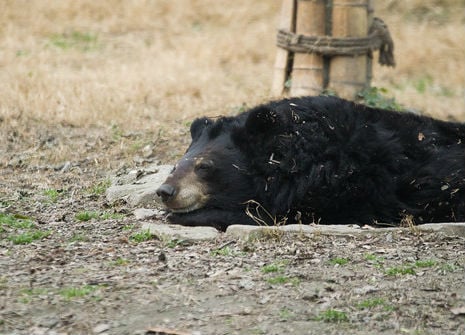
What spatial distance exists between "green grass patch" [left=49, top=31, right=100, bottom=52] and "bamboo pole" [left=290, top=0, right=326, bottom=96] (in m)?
5.54

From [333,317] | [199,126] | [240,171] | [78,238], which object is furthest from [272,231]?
[199,126]

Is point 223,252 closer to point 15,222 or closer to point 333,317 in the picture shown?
point 333,317

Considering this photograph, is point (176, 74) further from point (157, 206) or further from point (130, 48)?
point (157, 206)

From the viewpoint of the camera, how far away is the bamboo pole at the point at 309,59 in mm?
9750

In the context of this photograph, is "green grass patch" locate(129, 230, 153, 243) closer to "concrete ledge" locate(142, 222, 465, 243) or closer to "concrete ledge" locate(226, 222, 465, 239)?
"concrete ledge" locate(142, 222, 465, 243)

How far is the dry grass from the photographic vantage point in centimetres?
1060

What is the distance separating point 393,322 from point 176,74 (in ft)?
27.8

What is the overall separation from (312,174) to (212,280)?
1.76 m

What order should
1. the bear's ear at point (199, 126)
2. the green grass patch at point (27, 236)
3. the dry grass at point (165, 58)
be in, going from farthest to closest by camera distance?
1. the dry grass at point (165, 58)
2. the bear's ear at point (199, 126)
3. the green grass patch at point (27, 236)

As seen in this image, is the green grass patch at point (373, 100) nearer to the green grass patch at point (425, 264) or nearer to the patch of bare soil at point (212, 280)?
the patch of bare soil at point (212, 280)

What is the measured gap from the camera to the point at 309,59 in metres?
9.94

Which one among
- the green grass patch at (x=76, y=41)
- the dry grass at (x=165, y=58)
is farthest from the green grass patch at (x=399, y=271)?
the green grass patch at (x=76, y=41)

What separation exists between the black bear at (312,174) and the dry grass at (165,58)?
135 inches

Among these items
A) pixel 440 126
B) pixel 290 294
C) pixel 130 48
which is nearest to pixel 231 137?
pixel 440 126
